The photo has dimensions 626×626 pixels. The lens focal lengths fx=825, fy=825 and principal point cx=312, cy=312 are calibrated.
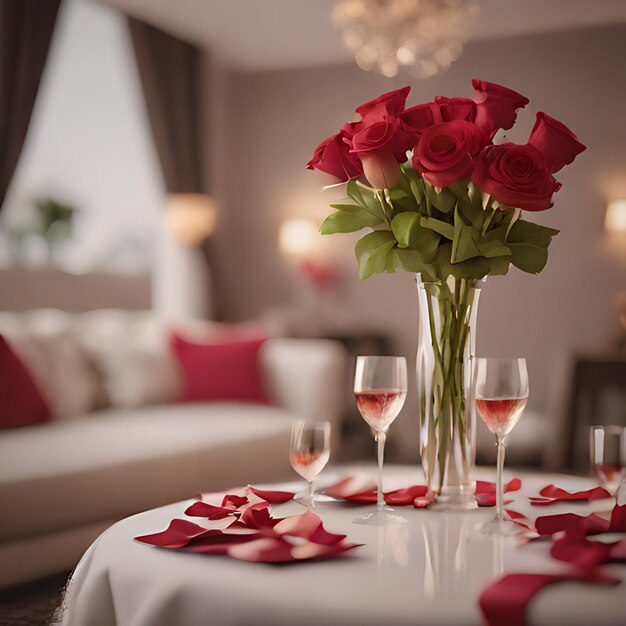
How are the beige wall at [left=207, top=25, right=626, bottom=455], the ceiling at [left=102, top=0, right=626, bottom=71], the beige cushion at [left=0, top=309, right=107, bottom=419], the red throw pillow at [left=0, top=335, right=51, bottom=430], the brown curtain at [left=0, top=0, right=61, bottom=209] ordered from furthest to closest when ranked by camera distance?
the beige wall at [left=207, top=25, right=626, bottom=455]
the ceiling at [left=102, top=0, right=626, bottom=71]
the brown curtain at [left=0, top=0, right=61, bottom=209]
the beige cushion at [left=0, top=309, right=107, bottom=419]
the red throw pillow at [left=0, top=335, right=51, bottom=430]

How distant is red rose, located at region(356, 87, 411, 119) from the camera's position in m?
1.29

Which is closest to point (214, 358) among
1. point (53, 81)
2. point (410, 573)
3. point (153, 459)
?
point (153, 459)

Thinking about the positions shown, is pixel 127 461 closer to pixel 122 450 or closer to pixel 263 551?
pixel 122 450

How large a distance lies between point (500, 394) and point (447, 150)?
0.37m

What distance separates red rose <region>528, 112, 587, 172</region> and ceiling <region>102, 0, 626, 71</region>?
3.78 meters

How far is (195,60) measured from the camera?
18.3 feet

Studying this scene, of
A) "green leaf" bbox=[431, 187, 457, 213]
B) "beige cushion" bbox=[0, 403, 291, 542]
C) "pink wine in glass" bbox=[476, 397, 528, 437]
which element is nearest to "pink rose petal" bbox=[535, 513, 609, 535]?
"pink wine in glass" bbox=[476, 397, 528, 437]

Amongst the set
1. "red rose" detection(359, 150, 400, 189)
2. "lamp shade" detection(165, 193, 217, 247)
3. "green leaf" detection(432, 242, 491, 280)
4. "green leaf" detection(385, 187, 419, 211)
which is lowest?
"green leaf" detection(432, 242, 491, 280)

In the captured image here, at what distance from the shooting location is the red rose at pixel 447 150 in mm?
1231

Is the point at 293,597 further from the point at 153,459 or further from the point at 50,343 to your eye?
the point at 50,343

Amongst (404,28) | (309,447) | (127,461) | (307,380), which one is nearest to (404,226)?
(309,447)

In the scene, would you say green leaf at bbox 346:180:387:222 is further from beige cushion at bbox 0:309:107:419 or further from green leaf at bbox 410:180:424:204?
beige cushion at bbox 0:309:107:419

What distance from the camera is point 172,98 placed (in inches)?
210

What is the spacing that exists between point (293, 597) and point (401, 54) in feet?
12.4
